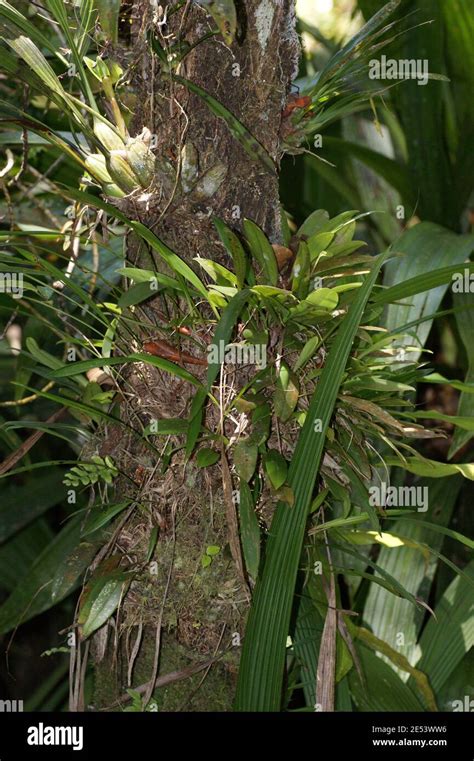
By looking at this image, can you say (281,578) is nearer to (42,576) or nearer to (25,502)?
(42,576)

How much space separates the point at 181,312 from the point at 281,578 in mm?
270

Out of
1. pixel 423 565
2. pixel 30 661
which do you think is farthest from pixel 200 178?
pixel 30 661

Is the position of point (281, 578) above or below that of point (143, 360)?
below

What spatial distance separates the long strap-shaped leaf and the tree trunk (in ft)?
0.20

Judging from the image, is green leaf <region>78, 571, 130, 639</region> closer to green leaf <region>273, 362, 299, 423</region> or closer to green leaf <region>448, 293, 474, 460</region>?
green leaf <region>273, 362, 299, 423</region>

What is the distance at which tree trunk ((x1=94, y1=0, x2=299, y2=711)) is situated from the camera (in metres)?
0.67

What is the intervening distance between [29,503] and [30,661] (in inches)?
20.8

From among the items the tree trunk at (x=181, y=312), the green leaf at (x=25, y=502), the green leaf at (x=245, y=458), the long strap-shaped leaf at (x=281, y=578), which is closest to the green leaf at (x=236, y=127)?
the tree trunk at (x=181, y=312)

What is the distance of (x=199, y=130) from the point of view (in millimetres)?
678

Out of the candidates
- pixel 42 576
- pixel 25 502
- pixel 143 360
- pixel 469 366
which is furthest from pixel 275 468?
pixel 25 502

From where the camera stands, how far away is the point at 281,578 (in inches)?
23.9

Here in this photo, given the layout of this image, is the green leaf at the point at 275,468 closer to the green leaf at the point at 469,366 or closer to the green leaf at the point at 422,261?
the green leaf at the point at 469,366

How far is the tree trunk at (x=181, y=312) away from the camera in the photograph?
26.4 inches
